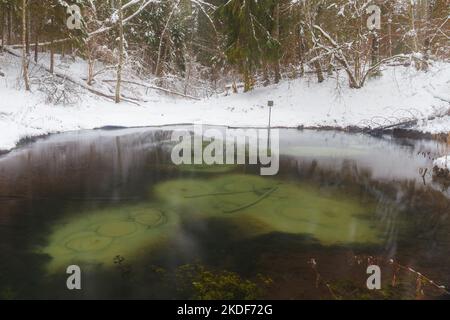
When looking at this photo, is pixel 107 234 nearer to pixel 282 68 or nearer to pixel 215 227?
pixel 215 227

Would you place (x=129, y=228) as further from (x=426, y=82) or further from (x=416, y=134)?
(x=426, y=82)

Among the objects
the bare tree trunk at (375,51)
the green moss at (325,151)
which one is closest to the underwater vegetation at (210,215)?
the green moss at (325,151)

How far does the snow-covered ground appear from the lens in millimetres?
18531

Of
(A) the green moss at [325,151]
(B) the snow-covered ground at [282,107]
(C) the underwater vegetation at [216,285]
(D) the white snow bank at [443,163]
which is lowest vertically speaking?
(C) the underwater vegetation at [216,285]

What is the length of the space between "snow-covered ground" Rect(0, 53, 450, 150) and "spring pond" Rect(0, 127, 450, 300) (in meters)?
5.67

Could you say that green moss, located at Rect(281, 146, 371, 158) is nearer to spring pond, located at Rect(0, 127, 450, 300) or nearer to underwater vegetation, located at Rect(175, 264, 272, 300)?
spring pond, located at Rect(0, 127, 450, 300)

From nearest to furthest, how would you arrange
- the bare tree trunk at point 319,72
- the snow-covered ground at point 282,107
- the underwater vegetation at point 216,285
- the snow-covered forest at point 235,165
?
1. the underwater vegetation at point 216,285
2. the snow-covered forest at point 235,165
3. the snow-covered ground at point 282,107
4. the bare tree trunk at point 319,72

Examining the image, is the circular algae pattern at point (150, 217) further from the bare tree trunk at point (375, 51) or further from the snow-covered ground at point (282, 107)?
the bare tree trunk at point (375, 51)

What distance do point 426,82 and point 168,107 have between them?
581 inches

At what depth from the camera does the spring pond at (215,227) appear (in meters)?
5.52

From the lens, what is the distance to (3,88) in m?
19.5

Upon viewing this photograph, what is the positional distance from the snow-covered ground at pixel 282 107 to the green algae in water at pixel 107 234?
998 cm

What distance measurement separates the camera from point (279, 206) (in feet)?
29.3

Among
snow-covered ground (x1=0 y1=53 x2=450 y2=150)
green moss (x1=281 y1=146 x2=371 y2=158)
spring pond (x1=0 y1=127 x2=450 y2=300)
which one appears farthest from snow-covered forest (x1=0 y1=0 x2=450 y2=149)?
spring pond (x1=0 y1=127 x2=450 y2=300)
